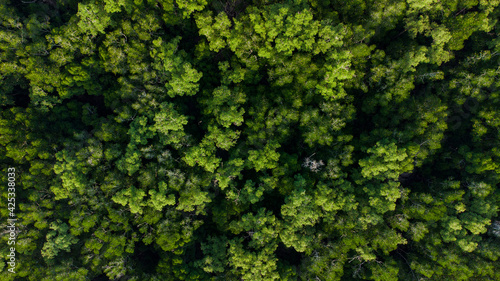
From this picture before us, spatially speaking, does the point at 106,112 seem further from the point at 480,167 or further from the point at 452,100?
the point at 480,167

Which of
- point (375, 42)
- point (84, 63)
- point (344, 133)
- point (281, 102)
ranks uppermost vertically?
point (375, 42)

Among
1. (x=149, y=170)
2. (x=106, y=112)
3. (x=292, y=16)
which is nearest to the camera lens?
(x=292, y=16)

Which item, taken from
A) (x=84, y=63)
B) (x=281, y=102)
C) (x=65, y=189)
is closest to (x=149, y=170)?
(x=65, y=189)

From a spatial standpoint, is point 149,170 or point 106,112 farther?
point 106,112

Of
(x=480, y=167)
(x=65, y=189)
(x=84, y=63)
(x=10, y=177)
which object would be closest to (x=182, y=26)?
(x=84, y=63)

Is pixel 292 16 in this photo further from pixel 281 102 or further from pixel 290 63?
pixel 281 102

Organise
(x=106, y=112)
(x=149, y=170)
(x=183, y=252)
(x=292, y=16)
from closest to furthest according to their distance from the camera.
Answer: (x=292, y=16), (x=149, y=170), (x=183, y=252), (x=106, y=112)

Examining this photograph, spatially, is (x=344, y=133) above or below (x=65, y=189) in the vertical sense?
above
